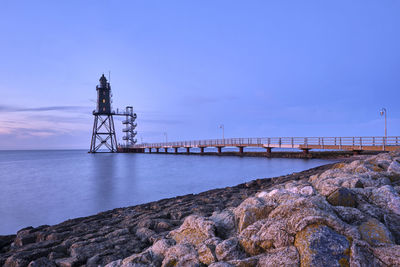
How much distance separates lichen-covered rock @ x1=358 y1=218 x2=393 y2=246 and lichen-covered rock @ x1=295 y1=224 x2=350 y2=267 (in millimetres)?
253

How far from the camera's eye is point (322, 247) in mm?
2289

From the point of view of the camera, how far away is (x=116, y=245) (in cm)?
394

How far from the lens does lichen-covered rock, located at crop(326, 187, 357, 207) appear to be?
3.22 m

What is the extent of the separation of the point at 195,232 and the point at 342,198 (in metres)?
1.85

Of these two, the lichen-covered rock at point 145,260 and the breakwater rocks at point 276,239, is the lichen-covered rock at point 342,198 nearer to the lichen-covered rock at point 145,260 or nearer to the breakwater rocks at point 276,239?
the breakwater rocks at point 276,239

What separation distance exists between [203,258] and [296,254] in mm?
921

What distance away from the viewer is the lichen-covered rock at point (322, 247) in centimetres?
219

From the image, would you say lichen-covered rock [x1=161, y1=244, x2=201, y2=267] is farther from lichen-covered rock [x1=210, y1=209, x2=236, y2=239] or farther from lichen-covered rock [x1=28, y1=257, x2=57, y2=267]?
lichen-covered rock [x1=28, y1=257, x2=57, y2=267]

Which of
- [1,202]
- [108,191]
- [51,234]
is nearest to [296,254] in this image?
[51,234]

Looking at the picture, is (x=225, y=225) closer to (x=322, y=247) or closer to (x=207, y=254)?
(x=207, y=254)

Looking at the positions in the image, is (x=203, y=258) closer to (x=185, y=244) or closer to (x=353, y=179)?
(x=185, y=244)

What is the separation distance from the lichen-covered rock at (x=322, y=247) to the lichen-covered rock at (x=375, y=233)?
253 mm

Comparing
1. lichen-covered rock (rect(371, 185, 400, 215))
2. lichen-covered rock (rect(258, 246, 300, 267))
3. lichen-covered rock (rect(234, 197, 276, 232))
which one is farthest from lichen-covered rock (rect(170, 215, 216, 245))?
lichen-covered rock (rect(371, 185, 400, 215))

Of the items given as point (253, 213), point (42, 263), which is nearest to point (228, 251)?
point (253, 213)
